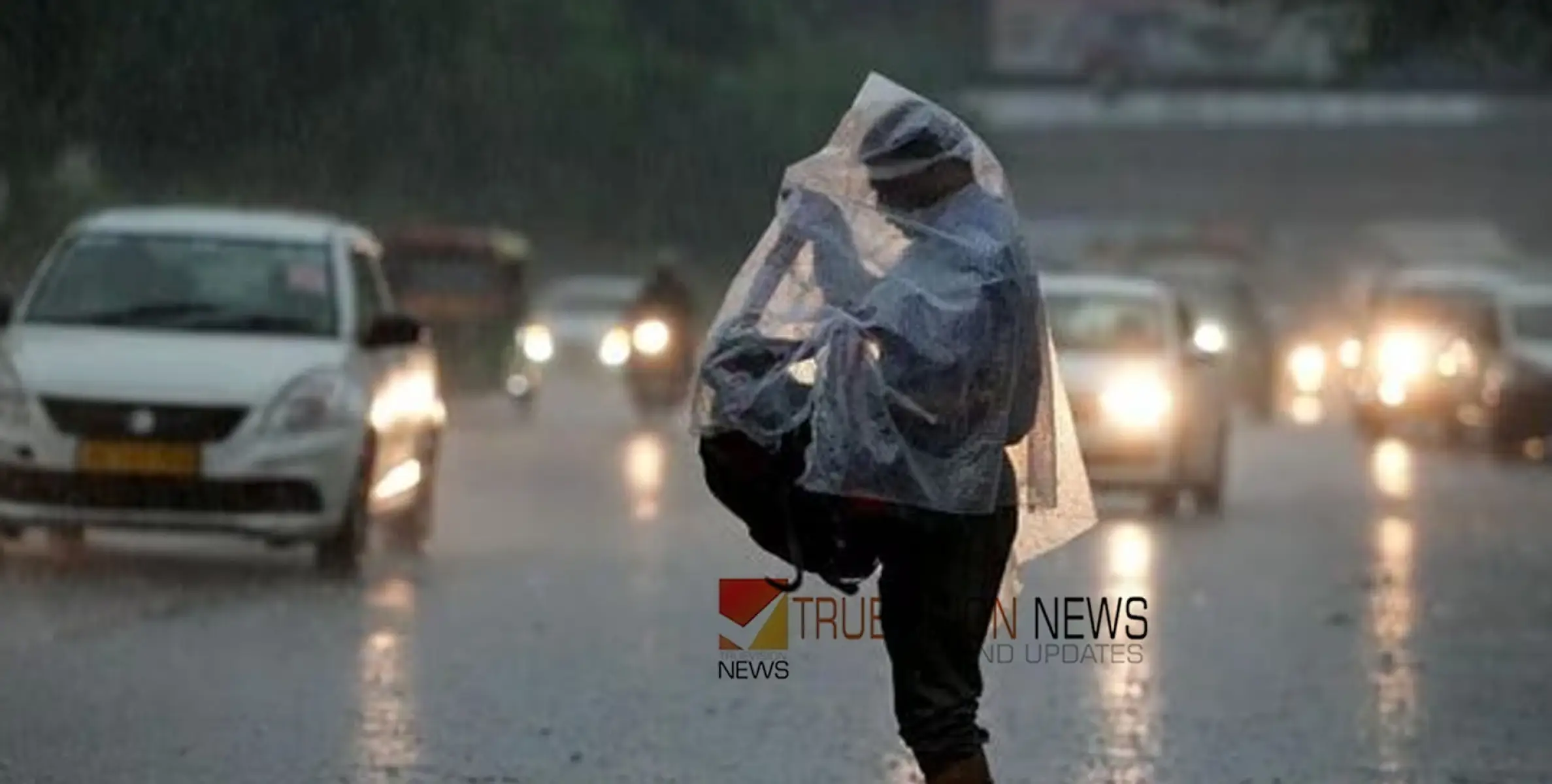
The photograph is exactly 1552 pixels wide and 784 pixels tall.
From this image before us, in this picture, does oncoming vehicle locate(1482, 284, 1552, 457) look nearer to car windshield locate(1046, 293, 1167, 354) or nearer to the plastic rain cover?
car windshield locate(1046, 293, 1167, 354)

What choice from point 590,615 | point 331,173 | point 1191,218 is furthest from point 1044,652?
point 1191,218

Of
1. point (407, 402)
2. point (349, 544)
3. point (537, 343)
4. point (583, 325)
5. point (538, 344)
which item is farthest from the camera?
point (583, 325)

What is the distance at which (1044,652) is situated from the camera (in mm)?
14867

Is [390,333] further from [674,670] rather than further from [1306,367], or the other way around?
[1306,367]

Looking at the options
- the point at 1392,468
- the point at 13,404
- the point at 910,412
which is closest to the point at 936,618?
the point at 910,412

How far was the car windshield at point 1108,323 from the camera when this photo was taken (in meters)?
26.3

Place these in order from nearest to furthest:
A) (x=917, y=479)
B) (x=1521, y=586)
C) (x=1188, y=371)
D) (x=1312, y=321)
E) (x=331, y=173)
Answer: (x=917, y=479)
(x=1521, y=586)
(x=1188, y=371)
(x=331, y=173)
(x=1312, y=321)

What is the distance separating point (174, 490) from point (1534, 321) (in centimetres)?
2284

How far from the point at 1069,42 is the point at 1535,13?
5651 cm

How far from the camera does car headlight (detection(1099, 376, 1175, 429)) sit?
25.4m

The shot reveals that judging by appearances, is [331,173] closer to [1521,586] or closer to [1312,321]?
[1521,586]

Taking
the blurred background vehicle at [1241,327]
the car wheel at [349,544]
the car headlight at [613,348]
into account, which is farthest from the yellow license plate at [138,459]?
the car headlight at [613,348]

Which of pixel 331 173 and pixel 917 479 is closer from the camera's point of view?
pixel 917 479

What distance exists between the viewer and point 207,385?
691 inches
